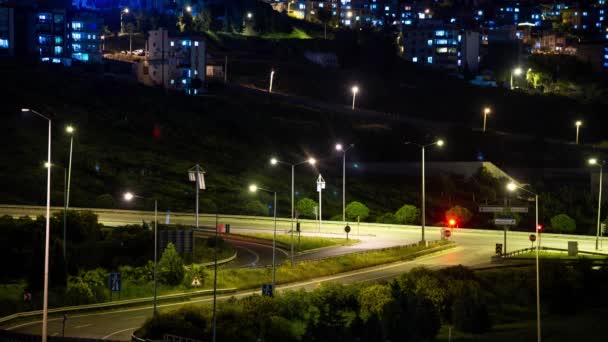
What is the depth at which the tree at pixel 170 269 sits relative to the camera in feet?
175

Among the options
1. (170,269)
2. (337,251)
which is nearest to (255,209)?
(337,251)

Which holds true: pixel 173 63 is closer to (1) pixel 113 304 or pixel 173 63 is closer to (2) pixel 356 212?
(2) pixel 356 212

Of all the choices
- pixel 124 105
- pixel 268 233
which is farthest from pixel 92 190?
pixel 124 105

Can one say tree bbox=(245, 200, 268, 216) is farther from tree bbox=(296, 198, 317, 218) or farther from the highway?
the highway

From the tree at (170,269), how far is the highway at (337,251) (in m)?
2.99

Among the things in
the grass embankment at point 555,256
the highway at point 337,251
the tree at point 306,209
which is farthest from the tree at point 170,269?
the tree at point 306,209

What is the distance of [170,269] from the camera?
5328cm

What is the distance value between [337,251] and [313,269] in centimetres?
936

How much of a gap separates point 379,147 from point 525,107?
53.8 m

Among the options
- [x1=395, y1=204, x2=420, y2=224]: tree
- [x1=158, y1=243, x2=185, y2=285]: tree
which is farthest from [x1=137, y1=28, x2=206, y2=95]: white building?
[x1=158, y1=243, x2=185, y2=285]: tree

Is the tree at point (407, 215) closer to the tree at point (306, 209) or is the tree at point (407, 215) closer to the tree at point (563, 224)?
the tree at point (306, 209)

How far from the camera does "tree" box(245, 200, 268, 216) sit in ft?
295

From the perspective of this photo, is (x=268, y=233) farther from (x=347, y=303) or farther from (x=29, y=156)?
(x=29, y=156)

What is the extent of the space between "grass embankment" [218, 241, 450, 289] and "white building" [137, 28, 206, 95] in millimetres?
96623
